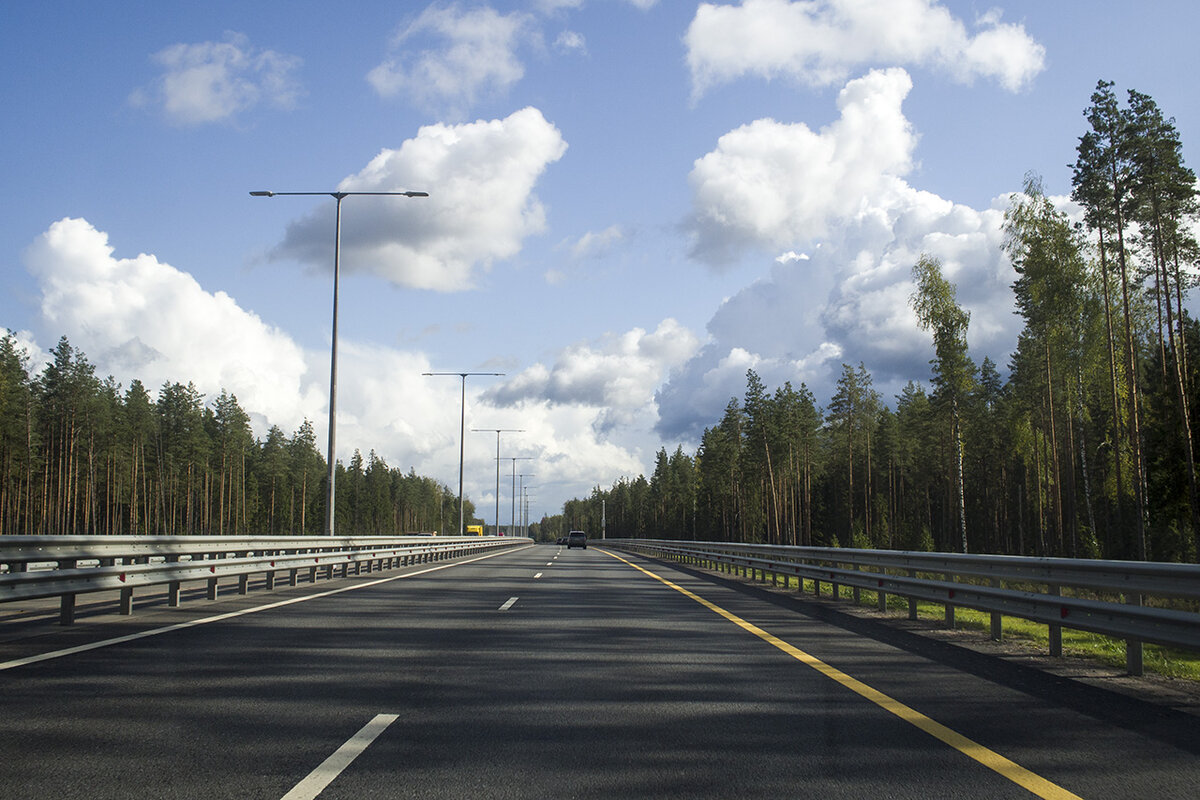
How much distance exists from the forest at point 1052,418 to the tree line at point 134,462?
37.4m

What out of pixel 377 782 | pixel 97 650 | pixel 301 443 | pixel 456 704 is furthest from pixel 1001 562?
pixel 301 443

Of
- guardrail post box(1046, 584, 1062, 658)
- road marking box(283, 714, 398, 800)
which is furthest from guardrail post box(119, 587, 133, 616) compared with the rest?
guardrail post box(1046, 584, 1062, 658)

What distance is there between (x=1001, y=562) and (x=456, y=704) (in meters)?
5.98

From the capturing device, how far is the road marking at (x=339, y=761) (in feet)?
14.0

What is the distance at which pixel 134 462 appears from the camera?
80062 mm

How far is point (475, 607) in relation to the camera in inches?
513

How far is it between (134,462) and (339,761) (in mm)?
85386

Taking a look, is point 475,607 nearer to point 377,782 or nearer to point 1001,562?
point 1001,562

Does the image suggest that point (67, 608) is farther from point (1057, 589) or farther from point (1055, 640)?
point (1055, 640)

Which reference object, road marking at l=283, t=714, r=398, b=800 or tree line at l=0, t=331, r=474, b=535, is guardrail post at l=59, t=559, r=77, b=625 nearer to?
road marking at l=283, t=714, r=398, b=800

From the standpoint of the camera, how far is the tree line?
63219 millimetres

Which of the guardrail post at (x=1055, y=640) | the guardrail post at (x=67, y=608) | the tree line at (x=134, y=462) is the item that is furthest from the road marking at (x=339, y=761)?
the tree line at (x=134, y=462)

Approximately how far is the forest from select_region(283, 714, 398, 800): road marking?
107ft

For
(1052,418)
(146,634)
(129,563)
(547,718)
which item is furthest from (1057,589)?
(1052,418)
